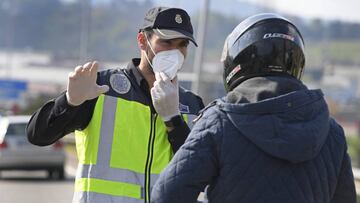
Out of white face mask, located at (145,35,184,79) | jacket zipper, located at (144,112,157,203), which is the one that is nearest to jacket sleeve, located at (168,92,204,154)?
jacket zipper, located at (144,112,157,203)

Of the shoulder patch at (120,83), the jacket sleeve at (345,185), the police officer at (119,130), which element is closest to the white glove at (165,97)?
the police officer at (119,130)

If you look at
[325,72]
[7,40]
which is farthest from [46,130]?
[7,40]

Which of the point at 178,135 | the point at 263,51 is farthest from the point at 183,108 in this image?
the point at 263,51

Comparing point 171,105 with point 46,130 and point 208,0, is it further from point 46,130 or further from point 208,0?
point 208,0

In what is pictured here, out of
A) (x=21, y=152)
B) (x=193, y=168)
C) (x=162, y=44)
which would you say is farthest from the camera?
(x=21, y=152)

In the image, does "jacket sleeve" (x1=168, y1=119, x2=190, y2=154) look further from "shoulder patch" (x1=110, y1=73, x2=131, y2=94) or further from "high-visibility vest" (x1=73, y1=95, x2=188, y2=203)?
"shoulder patch" (x1=110, y1=73, x2=131, y2=94)

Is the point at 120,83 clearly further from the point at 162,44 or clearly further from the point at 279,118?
the point at 279,118

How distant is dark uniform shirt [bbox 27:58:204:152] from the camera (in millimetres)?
3809

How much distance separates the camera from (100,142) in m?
3.87

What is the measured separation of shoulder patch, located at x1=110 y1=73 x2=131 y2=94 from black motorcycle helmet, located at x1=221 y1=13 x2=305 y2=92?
3.60ft

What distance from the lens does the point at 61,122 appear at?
151 inches

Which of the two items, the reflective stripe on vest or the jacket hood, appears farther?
the reflective stripe on vest

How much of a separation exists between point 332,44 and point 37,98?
59.5 feet

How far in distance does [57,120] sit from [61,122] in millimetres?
19
